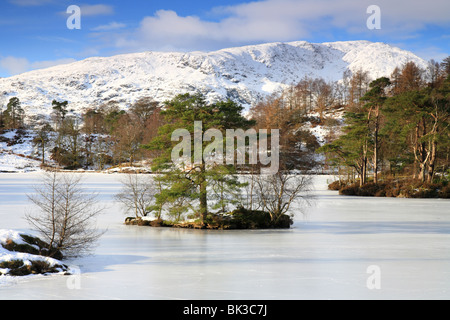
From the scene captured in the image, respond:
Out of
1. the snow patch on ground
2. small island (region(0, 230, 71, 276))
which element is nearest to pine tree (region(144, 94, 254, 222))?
small island (region(0, 230, 71, 276))

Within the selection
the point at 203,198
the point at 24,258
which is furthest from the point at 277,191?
the point at 24,258

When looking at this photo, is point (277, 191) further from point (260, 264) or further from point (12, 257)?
point (12, 257)

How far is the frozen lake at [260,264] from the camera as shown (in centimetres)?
890

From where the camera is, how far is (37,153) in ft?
239

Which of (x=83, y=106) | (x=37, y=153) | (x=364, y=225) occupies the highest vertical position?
(x=83, y=106)

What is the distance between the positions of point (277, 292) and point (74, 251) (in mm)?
6058

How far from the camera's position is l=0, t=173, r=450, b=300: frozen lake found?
8.90 metres

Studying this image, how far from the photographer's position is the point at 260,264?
11.7 metres

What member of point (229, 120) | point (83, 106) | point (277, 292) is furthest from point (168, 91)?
point (277, 292)

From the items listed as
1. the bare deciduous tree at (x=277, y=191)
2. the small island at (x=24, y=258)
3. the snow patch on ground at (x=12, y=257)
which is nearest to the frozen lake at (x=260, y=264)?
the snow patch on ground at (x=12, y=257)

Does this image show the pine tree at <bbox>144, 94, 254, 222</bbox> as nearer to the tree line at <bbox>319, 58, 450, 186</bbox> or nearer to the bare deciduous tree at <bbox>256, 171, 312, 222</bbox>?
the bare deciduous tree at <bbox>256, 171, 312, 222</bbox>

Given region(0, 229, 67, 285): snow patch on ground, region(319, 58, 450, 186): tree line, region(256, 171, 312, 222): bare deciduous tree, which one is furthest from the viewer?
region(319, 58, 450, 186): tree line
